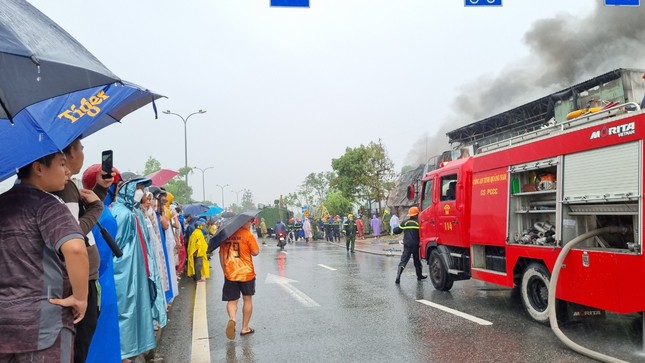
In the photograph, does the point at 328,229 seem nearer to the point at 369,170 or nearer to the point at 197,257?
the point at 369,170

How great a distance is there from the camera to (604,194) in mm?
5266

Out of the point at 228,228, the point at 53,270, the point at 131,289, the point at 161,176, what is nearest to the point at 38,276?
the point at 53,270

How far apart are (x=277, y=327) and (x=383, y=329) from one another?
146cm

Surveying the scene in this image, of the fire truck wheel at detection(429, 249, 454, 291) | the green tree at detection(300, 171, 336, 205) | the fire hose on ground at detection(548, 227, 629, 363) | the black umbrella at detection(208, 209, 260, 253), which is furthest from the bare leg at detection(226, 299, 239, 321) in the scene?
the green tree at detection(300, 171, 336, 205)

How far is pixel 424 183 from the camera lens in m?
10.2

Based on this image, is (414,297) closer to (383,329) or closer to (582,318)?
(383,329)

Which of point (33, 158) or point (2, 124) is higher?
point (2, 124)

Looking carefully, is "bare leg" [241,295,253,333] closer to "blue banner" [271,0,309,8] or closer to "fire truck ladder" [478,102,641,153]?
"fire truck ladder" [478,102,641,153]

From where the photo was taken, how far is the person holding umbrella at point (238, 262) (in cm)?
602

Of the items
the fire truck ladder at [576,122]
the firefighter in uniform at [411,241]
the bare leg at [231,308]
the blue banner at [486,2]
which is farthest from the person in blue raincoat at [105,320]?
the firefighter in uniform at [411,241]

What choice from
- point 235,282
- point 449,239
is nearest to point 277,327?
point 235,282

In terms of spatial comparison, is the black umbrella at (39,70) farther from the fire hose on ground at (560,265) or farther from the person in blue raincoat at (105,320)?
the fire hose on ground at (560,265)

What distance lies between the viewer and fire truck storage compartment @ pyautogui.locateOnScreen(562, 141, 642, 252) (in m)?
4.91

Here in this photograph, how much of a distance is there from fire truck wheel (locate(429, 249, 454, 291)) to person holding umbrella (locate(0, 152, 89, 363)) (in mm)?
7412
